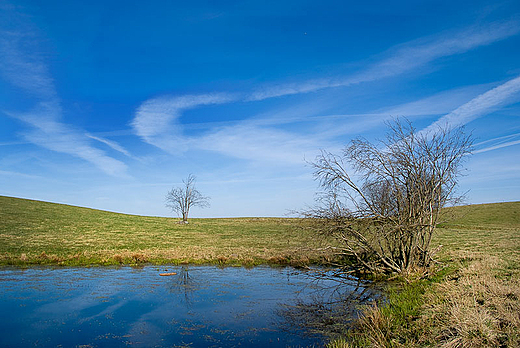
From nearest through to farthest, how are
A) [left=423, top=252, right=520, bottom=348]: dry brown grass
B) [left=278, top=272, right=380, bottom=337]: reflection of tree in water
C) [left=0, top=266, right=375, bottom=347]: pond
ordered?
[left=423, top=252, right=520, bottom=348]: dry brown grass < [left=0, top=266, right=375, bottom=347]: pond < [left=278, top=272, right=380, bottom=337]: reflection of tree in water

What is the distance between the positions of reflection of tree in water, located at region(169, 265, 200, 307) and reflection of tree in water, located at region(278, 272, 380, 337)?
3678 millimetres

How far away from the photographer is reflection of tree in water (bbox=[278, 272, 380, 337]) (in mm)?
9742

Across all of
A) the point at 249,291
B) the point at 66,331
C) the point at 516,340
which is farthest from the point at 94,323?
the point at 516,340

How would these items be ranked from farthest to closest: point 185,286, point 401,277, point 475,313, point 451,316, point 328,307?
point 401,277 → point 185,286 → point 328,307 → point 451,316 → point 475,313

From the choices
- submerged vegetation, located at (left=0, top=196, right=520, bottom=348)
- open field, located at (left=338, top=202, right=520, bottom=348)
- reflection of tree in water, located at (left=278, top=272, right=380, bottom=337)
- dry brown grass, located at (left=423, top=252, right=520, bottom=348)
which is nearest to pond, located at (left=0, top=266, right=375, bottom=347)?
reflection of tree in water, located at (left=278, top=272, right=380, bottom=337)

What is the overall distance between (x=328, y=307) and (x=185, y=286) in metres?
6.22

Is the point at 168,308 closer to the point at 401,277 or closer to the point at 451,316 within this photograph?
the point at 451,316

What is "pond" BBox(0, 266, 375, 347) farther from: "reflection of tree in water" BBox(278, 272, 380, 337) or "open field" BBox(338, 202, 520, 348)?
"open field" BBox(338, 202, 520, 348)

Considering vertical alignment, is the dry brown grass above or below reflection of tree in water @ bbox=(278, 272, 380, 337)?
above

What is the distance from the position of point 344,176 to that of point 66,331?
474 inches

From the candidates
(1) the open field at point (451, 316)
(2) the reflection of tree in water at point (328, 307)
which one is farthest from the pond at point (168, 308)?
(1) the open field at point (451, 316)

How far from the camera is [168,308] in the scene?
37.3 feet

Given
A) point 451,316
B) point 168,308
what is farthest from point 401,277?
point 168,308

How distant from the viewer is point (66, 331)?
9078 millimetres
